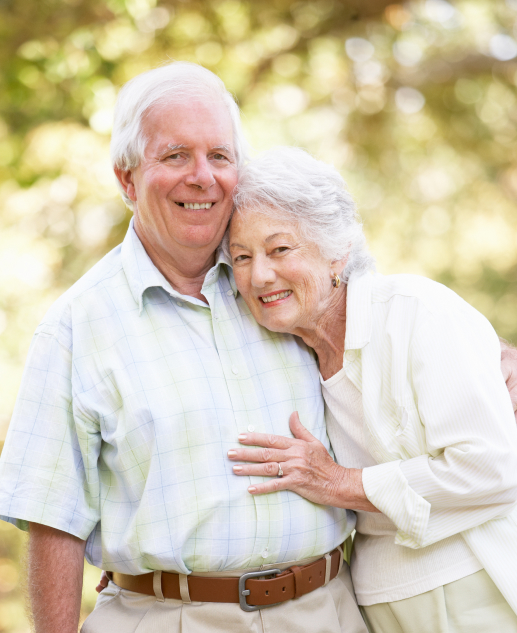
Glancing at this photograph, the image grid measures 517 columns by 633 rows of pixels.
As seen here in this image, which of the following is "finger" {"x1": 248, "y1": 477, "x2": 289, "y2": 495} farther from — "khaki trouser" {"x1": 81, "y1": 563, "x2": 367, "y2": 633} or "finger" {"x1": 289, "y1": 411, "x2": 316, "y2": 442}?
"khaki trouser" {"x1": 81, "y1": 563, "x2": 367, "y2": 633}

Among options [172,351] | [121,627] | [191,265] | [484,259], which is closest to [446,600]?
[121,627]

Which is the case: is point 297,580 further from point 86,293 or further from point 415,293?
point 86,293

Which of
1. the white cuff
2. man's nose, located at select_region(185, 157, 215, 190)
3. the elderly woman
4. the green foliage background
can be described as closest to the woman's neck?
the elderly woman

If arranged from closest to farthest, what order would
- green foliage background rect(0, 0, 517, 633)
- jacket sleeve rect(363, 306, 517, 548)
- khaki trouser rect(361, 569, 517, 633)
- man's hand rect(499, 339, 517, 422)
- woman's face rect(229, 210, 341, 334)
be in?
1. jacket sleeve rect(363, 306, 517, 548)
2. khaki trouser rect(361, 569, 517, 633)
3. woman's face rect(229, 210, 341, 334)
4. man's hand rect(499, 339, 517, 422)
5. green foliage background rect(0, 0, 517, 633)

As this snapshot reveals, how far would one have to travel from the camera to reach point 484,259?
258 inches

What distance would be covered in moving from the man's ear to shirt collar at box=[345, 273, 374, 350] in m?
0.72

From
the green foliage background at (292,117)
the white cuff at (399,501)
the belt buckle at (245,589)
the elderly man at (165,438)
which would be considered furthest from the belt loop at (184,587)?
the green foliage background at (292,117)

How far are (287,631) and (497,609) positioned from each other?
1.87ft

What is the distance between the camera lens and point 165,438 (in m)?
1.67

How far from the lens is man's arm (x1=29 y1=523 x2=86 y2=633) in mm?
1693

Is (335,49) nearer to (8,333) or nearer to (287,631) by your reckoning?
(8,333)

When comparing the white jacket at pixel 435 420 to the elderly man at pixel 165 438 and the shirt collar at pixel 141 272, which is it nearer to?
the elderly man at pixel 165 438

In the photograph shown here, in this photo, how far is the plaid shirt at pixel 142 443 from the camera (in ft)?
5.42

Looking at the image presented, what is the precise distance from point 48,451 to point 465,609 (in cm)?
119
